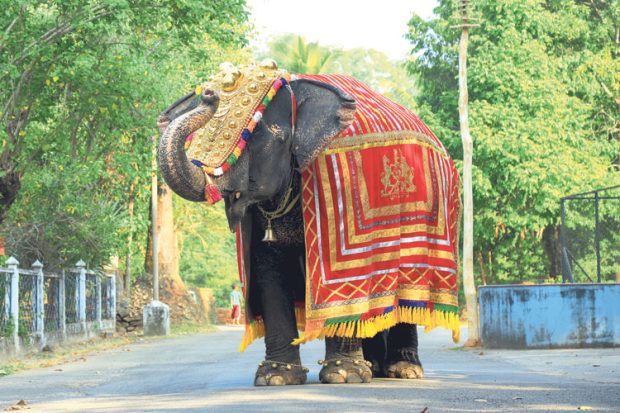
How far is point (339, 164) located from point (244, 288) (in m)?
1.30

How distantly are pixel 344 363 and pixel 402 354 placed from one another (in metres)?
1.44

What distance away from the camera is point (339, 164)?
9.84 metres

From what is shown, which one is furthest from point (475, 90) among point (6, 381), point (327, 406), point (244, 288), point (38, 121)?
point (327, 406)

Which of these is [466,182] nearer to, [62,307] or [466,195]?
[466,195]

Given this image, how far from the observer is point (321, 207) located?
9844 mm

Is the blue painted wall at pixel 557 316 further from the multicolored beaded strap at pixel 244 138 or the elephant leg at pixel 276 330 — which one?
the multicolored beaded strap at pixel 244 138

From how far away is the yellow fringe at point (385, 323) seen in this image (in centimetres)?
973

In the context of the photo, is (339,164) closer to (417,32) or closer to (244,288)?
(244,288)

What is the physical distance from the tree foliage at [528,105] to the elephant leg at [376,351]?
75.0 ft

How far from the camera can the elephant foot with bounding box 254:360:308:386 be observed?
32.7ft

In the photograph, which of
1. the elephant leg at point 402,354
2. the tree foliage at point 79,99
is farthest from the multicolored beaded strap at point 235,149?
the tree foliage at point 79,99

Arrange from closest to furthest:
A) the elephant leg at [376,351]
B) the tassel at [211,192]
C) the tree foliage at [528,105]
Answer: the tassel at [211,192], the elephant leg at [376,351], the tree foliage at [528,105]

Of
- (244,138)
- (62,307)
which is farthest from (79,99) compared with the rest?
(244,138)

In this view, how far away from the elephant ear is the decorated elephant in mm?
10
